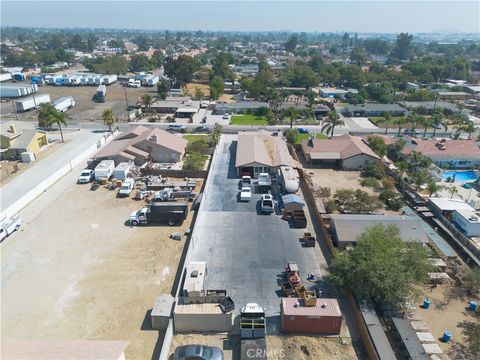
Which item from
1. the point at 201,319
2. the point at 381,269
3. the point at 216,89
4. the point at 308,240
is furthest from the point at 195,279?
the point at 216,89

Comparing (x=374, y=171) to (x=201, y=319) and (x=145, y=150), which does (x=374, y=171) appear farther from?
(x=201, y=319)

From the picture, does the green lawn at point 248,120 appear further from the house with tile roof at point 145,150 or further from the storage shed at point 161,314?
the storage shed at point 161,314

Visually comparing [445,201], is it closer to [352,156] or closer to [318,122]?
[352,156]

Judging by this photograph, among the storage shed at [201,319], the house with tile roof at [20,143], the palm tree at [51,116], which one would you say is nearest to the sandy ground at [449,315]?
the storage shed at [201,319]

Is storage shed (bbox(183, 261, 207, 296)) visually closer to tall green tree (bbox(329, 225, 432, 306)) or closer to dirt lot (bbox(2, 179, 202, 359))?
dirt lot (bbox(2, 179, 202, 359))

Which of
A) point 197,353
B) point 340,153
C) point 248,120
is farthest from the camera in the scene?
point 248,120

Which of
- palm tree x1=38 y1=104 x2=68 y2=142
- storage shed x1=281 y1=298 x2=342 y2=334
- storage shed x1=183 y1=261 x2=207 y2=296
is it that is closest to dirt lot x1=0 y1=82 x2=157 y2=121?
palm tree x1=38 y1=104 x2=68 y2=142
